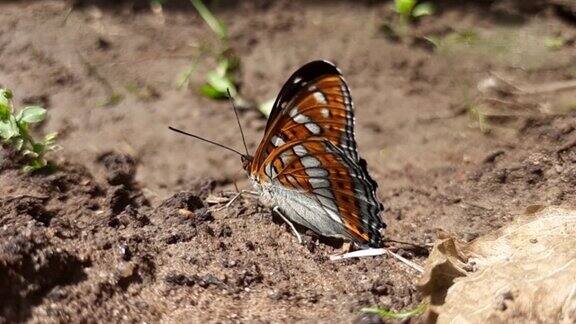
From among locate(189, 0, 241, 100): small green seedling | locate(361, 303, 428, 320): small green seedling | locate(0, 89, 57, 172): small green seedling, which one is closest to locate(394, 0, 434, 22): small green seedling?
locate(189, 0, 241, 100): small green seedling

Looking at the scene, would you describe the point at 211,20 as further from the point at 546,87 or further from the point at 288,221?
the point at 288,221

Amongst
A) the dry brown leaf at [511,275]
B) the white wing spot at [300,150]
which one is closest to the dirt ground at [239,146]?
the dry brown leaf at [511,275]

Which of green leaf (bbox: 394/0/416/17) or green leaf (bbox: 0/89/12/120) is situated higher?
green leaf (bbox: 0/89/12/120)

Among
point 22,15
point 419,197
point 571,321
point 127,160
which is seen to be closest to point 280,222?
point 419,197

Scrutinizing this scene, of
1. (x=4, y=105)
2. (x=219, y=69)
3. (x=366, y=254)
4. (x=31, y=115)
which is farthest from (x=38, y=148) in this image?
(x=219, y=69)

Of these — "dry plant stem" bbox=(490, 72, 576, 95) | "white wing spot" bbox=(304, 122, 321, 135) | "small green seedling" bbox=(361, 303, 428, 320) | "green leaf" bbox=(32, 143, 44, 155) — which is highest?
"white wing spot" bbox=(304, 122, 321, 135)

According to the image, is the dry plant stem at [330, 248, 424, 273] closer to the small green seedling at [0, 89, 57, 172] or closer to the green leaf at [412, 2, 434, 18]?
the small green seedling at [0, 89, 57, 172]

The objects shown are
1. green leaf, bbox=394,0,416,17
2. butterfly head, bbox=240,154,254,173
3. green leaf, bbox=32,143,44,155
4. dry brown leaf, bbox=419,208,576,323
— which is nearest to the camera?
dry brown leaf, bbox=419,208,576,323
